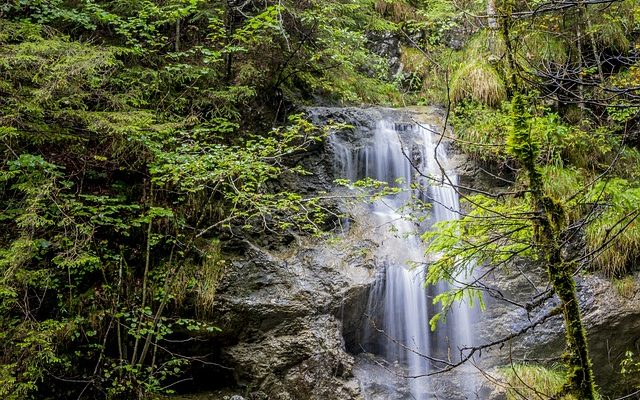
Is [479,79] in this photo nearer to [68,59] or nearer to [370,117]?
[370,117]

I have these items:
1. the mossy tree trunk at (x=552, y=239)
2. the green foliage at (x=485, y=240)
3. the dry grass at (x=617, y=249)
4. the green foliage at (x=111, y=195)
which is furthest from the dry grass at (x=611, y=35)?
the mossy tree trunk at (x=552, y=239)

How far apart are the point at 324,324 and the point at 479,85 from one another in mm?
5208

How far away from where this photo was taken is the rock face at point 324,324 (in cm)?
546

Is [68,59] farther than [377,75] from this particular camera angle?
No

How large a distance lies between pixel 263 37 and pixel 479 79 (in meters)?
3.94

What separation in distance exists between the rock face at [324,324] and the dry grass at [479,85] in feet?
10.5

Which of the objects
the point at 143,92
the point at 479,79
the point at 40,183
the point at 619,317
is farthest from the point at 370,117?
the point at 40,183

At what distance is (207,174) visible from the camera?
4520 mm

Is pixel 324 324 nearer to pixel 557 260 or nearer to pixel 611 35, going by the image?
pixel 557 260

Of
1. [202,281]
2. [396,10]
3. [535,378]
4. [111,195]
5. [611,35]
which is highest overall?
[396,10]

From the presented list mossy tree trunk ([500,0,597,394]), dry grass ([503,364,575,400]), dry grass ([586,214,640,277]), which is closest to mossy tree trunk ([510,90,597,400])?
mossy tree trunk ([500,0,597,394])

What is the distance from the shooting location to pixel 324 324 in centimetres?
570

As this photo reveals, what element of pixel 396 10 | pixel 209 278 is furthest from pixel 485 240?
pixel 396 10

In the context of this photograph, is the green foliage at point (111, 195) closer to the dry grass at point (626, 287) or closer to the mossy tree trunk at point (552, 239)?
the mossy tree trunk at point (552, 239)
